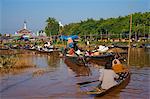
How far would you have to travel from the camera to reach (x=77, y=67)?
19.5 meters

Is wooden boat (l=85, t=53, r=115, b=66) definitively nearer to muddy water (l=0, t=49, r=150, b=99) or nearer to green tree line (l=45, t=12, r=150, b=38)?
muddy water (l=0, t=49, r=150, b=99)

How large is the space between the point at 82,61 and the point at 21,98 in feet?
28.0

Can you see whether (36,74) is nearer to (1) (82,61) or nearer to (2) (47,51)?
(1) (82,61)

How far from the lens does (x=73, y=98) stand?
427 inches

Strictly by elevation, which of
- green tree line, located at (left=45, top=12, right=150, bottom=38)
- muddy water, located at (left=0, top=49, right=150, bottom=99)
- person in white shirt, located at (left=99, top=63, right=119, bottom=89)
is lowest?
muddy water, located at (left=0, top=49, right=150, bottom=99)

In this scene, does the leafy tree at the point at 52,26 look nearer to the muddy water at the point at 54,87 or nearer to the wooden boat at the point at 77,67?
the wooden boat at the point at 77,67

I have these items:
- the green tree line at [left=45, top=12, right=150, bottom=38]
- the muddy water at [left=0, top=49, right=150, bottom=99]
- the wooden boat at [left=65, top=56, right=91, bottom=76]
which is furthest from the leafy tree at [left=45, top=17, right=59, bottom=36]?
the muddy water at [left=0, top=49, right=150, bottom=99]

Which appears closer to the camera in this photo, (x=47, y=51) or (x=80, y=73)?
(x=80, y=73)

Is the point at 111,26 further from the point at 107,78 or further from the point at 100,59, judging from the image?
the point at 107,78

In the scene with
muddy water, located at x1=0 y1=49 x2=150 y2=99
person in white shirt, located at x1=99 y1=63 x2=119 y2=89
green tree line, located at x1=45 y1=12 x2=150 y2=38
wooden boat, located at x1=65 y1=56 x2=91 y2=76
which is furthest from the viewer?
green tree line, located at x1=45 y1=12 x2=150 y2=38

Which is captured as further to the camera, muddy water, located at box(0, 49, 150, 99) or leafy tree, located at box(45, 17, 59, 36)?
leafy tree, located at box(45, 17, 59, 36)

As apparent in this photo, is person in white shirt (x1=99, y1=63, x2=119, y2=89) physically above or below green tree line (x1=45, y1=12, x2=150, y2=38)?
below

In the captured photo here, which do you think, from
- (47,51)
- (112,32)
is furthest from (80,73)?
(112,32)

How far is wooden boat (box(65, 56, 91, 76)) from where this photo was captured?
1730cm
